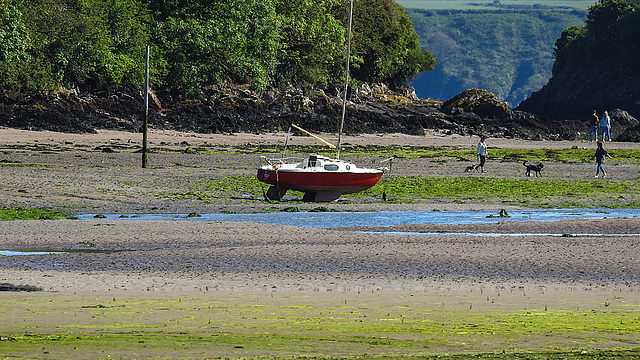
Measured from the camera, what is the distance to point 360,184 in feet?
94.2

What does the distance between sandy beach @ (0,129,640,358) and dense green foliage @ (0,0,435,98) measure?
27.2 metres

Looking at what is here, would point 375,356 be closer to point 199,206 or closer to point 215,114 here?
point 199,206

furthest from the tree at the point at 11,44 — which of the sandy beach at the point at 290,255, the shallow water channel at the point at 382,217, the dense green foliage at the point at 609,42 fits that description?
the dense green foliage at the point at 609,42

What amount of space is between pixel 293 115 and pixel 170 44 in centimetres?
995

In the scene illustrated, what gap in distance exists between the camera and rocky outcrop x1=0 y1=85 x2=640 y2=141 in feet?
182

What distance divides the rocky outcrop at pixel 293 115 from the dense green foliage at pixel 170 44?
1340mm

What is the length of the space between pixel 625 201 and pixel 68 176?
17.5 m

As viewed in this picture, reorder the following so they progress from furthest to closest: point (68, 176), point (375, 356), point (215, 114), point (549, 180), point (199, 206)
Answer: point (215, 114) < point (549, 180) < point (68, 176) < point (199, 206) < point (375, 356)

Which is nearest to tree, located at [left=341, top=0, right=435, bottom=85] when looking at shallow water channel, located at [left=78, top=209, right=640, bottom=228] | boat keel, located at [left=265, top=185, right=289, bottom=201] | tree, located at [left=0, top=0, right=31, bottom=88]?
tree, located at [left=0, top=0, right=31, bottom=88]

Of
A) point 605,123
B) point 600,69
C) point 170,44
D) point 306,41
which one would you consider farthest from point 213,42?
point 600,69

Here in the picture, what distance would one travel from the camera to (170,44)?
210 ft

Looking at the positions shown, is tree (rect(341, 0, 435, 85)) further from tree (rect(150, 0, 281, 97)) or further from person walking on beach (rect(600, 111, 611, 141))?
person walking on beach (rect(600, 111, 611, 141))

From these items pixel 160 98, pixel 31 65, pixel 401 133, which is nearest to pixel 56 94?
pixel 31 65

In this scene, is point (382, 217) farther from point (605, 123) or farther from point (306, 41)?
point (306, 41)
